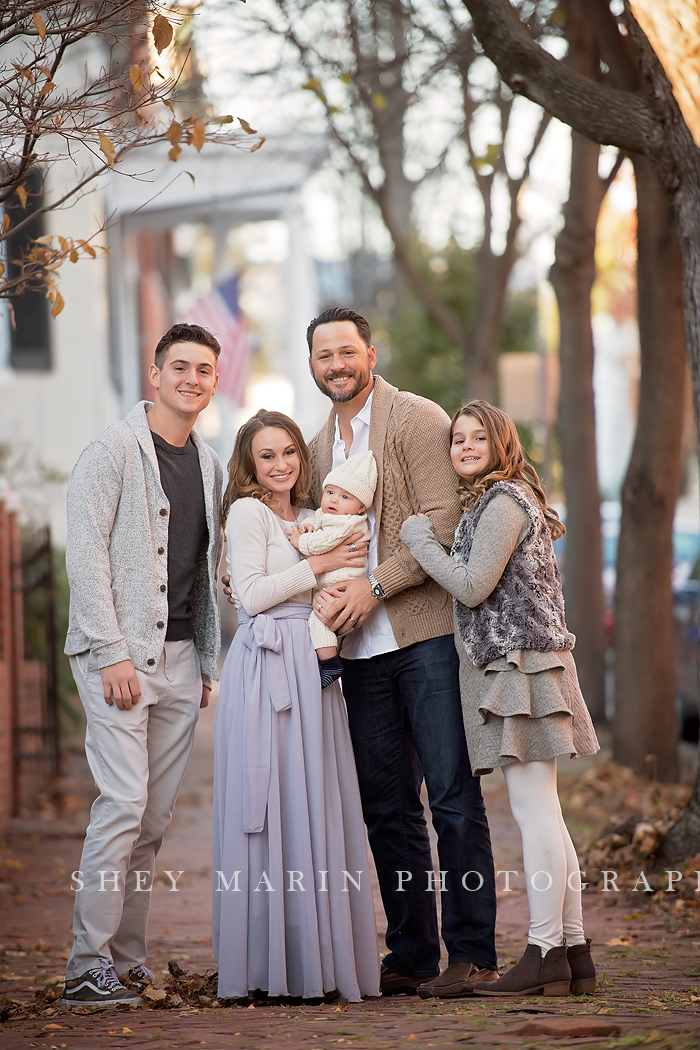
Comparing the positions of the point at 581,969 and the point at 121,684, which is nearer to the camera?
the point at 581,969

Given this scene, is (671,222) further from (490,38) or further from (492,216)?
(492,216)

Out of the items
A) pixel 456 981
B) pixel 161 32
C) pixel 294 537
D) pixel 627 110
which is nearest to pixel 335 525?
pixel 294 537

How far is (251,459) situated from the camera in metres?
4.49

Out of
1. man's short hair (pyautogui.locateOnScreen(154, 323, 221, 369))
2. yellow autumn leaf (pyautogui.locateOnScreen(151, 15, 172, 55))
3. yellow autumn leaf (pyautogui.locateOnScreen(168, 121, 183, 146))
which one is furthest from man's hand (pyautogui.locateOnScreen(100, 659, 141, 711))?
yellow autumn leaf (pyautogui.locateOnScreen(151, 15, 172, 55))

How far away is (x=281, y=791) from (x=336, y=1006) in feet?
2.48

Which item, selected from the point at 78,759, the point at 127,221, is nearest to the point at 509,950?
the point at 78,759

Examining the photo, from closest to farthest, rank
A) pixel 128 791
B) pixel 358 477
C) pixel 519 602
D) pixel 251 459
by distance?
pixel 519 602 → pixel 128 791 → pixel 358 477 → pixel 251 459

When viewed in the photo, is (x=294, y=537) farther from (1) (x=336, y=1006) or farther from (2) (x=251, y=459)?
(1) (x=336, y=1006)

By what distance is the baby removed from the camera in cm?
429

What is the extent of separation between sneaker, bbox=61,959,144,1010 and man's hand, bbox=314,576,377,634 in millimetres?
1456

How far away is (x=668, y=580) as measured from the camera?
8.69 m

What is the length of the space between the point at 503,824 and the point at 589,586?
3395mm

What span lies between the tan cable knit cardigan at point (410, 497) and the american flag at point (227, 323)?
40.2 feet

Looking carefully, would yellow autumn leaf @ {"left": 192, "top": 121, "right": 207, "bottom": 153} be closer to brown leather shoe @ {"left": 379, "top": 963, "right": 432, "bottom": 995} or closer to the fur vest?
the fur vest
